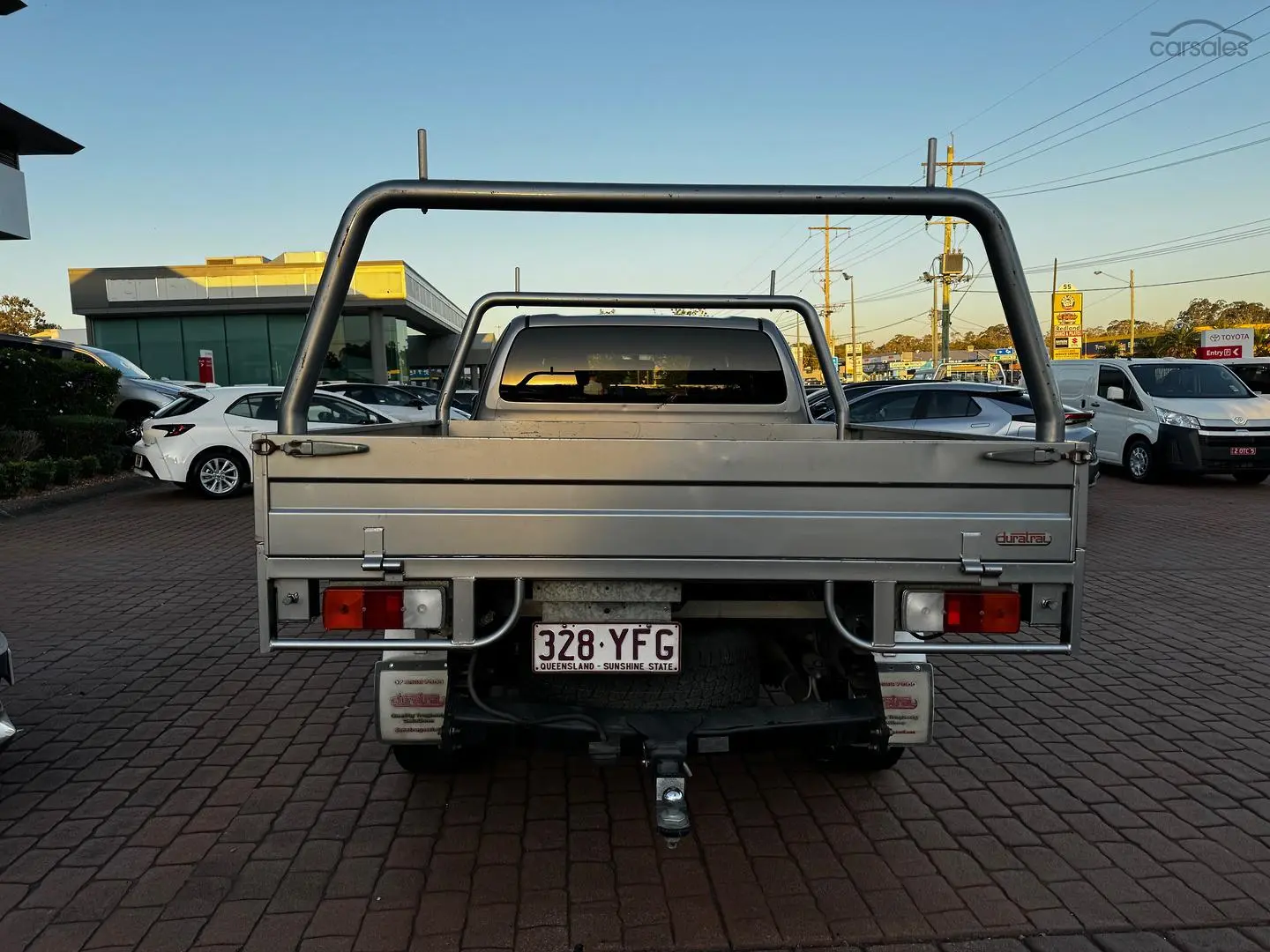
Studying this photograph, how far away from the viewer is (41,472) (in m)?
12.5

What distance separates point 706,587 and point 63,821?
2.59 metres

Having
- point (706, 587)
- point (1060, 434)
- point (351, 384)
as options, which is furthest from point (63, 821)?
point (351, 384)

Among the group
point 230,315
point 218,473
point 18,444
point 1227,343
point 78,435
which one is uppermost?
point 230,315

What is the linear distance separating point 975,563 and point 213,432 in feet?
38.0

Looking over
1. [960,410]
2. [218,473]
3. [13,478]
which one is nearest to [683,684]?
[960,410]

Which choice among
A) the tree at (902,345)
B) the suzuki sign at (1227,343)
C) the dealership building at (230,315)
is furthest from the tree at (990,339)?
the dealership building at (230,315)

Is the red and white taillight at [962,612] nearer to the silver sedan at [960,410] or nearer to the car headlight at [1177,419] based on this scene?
the silver sedan at [960,410]

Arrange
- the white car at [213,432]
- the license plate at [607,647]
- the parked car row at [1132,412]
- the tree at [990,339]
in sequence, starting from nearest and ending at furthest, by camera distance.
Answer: the license plate at [607,647] < the parked car row at [1132,412] < the white car at [213,432] < the tree at [990,339]

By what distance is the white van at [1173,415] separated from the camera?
13180 mm

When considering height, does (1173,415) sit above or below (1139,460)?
above

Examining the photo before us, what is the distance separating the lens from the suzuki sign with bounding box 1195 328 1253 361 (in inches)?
1762

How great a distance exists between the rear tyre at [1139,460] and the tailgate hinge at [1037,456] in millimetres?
13181

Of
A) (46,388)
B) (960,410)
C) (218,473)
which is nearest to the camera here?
(960,410)

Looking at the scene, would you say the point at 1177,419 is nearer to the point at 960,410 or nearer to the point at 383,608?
the point at 960,410
